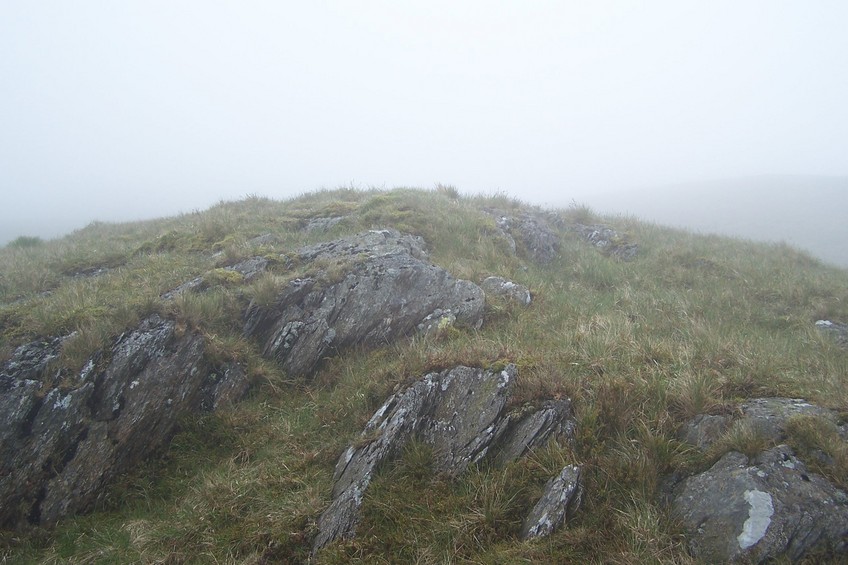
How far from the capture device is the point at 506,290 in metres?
8.17

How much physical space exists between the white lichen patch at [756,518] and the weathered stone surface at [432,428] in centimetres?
202

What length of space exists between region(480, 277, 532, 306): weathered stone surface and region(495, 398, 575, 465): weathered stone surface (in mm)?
3543

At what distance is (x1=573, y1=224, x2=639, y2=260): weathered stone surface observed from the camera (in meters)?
13.2

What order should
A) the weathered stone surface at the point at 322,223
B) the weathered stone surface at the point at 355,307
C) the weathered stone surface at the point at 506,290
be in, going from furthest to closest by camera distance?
1. the weathered stone surface at the point at 322,223
2. the weathered stone surface at the point at 506,290
3. the weathered stone surface at the point at 355,307

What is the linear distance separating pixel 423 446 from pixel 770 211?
45745 millimetres

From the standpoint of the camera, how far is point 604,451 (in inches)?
157

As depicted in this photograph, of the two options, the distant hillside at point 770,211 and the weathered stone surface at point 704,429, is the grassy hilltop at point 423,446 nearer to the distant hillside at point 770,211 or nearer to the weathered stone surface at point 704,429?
the weathered stone surface at point 704,429

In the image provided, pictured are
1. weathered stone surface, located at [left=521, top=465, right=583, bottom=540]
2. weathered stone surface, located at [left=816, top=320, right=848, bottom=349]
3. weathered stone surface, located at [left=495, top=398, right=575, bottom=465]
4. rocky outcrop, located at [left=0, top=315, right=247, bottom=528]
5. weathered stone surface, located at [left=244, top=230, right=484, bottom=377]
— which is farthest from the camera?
weathered stone surface, located at [left=816, top=320, right=848, bottom=349]

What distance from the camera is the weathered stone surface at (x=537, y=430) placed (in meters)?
4.16

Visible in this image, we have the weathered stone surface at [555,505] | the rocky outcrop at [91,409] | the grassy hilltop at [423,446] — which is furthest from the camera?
the rocky outcrop at [91,409]

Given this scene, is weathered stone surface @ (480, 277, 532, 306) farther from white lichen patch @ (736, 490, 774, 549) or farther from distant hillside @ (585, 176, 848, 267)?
distant hillside @ (585, 176, 848, 267)

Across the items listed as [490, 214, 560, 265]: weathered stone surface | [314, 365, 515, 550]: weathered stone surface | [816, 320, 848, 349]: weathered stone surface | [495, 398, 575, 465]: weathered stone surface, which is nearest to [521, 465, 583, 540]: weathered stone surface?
[495, 398, 575, 465]: weathered stone surface

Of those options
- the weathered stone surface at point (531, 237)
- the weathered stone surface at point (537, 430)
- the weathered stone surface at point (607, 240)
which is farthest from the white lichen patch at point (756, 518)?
the weathered stone surface at point (607, 240)

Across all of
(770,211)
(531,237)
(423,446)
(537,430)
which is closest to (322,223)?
(531,237)
